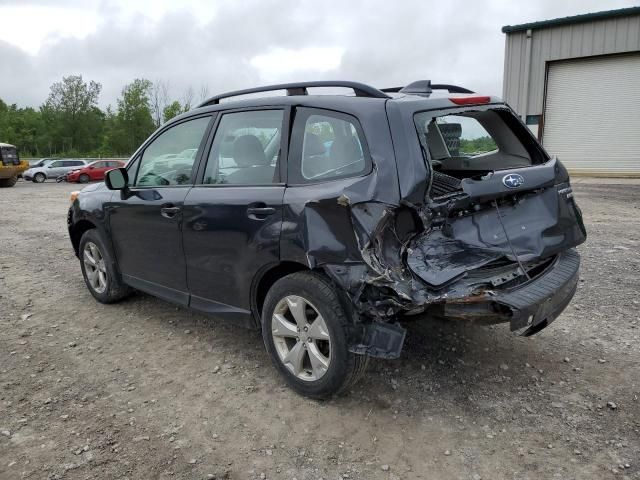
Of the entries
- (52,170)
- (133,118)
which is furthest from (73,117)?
(52,170)

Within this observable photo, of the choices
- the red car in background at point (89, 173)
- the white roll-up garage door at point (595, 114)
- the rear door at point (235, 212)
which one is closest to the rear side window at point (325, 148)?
the rear door at point (235, 212)

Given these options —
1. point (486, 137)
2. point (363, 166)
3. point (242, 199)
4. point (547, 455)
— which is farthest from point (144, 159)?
point (547, 455)

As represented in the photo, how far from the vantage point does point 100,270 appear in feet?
16.8

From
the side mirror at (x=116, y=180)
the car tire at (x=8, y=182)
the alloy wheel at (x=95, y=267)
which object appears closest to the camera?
the side mirror at (x=116, y=180)

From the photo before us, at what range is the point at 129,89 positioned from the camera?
56.8 metres

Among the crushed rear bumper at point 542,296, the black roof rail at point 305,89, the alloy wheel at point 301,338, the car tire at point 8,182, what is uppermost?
the black roof rail at point 305,89

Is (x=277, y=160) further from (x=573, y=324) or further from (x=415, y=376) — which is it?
(x=573, y=324)

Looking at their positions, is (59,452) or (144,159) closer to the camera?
(59,452)

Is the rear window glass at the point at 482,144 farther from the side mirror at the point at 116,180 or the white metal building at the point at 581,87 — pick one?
the white metal building at the point at 581,87

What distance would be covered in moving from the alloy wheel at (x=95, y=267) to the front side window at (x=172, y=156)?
1.00 m

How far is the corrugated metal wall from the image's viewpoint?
54.8 ft

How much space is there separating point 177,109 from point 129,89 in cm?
554

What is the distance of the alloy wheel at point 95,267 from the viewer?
5074 mm

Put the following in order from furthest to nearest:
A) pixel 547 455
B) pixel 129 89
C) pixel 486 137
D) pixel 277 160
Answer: pixel 129 89, pixel 486 137, pixel 277 160, pixel 547 455
